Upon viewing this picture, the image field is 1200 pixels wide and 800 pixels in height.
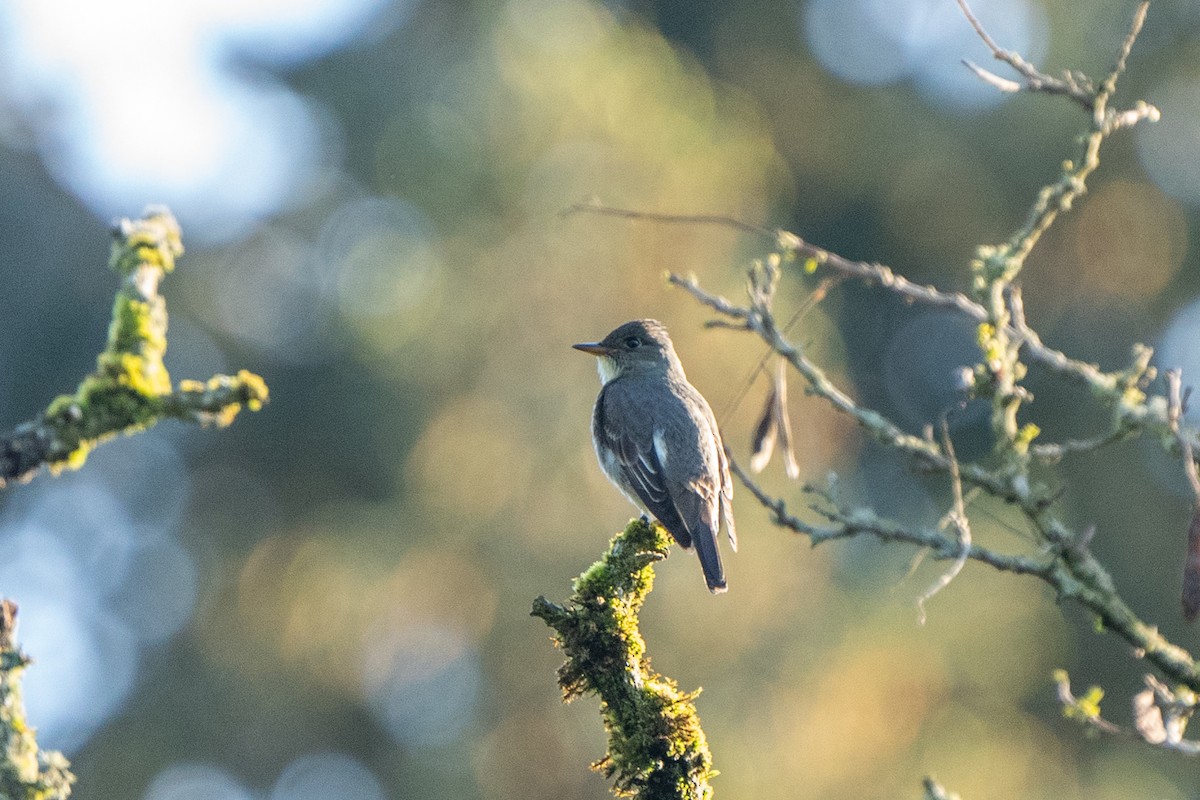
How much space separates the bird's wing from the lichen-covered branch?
350 centimetres

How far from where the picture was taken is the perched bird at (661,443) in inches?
284

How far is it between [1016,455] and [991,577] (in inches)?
641

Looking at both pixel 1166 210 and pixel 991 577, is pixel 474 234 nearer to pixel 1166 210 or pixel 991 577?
pixel 991 577

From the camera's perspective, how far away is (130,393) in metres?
3.71

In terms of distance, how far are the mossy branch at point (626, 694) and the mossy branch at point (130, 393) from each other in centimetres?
147

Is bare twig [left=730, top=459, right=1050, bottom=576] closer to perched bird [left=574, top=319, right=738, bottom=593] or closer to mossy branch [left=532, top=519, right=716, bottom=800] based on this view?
mossy branch [left=532, top=519, right=716, bottom=800]

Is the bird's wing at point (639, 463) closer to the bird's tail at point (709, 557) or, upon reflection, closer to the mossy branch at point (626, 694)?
the bird's tail at point (709, 557)

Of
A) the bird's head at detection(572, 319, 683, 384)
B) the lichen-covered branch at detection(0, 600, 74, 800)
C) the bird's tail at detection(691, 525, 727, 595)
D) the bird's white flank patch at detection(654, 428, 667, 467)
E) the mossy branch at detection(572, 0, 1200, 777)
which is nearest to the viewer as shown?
the lichen-covered branch at detection(0, 600, 74, 800)

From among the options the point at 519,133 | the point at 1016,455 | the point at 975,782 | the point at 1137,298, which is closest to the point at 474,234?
the point at 519,133

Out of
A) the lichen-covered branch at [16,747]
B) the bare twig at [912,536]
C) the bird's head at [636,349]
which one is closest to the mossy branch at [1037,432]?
the bare twig at [912,536]

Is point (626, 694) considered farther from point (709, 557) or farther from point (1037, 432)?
point (709, 557)

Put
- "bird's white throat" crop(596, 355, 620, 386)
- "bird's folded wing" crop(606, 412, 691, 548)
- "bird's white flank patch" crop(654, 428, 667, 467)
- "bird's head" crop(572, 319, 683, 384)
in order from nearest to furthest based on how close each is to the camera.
→ 1. "bird's folded wing" crop(606, 412, 691, 548)
2. "bird's white flank patch" crop(654, 428, 667, 467)
3. "bird's head" crop(572, 319, 683, 384)
4. "bird's white throat" crop(596, 355, 620, 386)

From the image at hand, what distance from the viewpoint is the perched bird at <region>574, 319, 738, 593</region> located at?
23.6 ft

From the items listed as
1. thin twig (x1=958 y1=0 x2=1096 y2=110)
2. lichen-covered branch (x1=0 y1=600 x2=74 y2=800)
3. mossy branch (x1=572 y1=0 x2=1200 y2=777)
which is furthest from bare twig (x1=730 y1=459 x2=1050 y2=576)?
lichen-covered branch (x1=0 y1=600 x2=74 y2=800)
